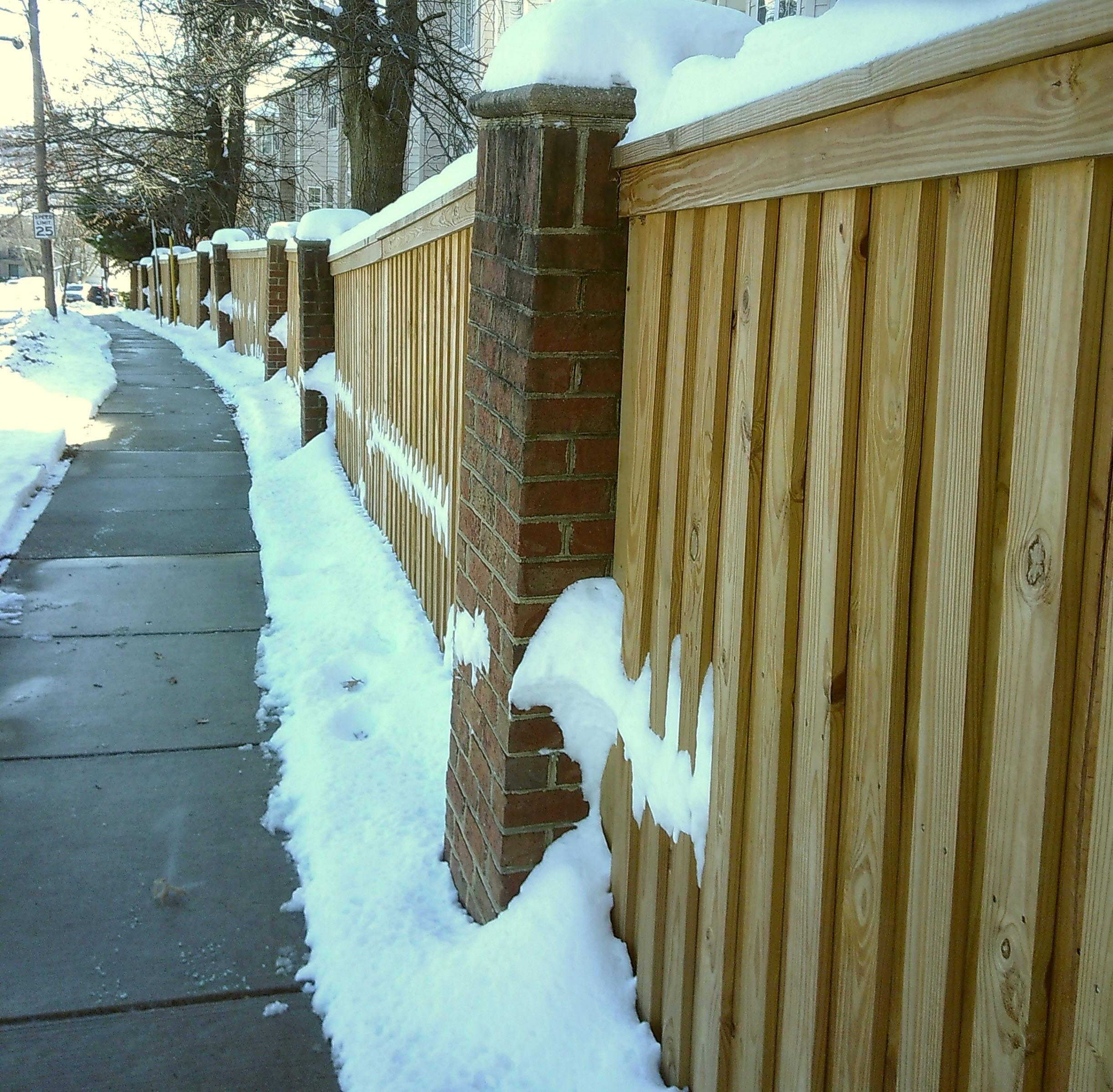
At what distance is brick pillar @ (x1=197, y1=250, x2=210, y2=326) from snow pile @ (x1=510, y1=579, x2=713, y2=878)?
20.6 m

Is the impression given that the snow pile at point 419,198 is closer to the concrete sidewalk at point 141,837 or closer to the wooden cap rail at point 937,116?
the wooden cap rail at point 937,116

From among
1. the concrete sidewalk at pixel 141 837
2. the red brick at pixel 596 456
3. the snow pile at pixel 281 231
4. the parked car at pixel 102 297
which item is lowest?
the concrete sidewalk at pixel 141 837

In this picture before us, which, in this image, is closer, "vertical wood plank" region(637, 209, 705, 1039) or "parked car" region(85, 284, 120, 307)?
"vertical wood plank" region(637, 209, 705, 1039)

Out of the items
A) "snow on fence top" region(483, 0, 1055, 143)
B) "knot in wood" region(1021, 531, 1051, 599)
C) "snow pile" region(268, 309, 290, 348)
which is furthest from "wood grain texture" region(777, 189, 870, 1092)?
"snow pile" region(268, 309, 290, 348)

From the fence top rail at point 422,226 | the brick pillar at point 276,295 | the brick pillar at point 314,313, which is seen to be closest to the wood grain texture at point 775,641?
the fence top rail at point 422,226

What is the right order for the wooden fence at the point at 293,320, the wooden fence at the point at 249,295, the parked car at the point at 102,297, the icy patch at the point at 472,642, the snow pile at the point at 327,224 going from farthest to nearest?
the parked car at the point at 102,297 < the wooden fence at the point at 249,295 < the wooden fence at the point at 293,320 < the snow pile at the point at 327,224 < the icy patch at the point at 472,642

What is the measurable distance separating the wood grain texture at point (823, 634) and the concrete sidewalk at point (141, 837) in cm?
121

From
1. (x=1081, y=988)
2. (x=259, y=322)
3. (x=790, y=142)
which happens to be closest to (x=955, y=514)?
(x=1081, y=988)

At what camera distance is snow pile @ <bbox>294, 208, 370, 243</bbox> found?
28.4 ft

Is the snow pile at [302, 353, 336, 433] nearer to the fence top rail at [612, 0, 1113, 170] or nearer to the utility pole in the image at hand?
the fence top rail at [612, 0, 1113, 170]

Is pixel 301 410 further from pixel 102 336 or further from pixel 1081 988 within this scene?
pixel 102 336

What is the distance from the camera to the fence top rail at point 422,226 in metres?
4.12

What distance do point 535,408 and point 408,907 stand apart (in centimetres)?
138

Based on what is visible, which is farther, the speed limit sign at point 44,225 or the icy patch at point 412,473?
the speed limit sign at point 44,225
